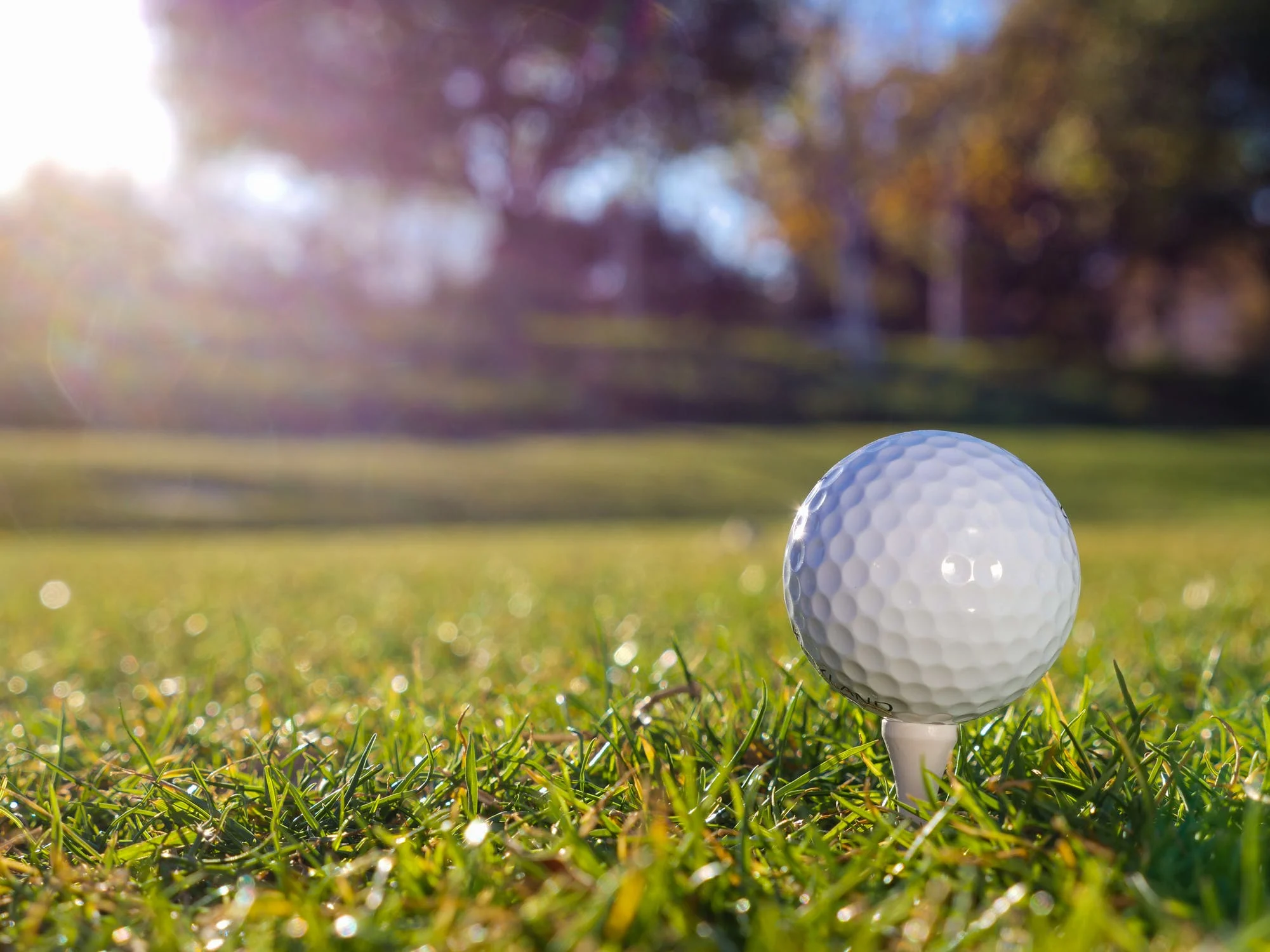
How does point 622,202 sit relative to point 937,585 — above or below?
above

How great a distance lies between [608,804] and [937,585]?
55cm

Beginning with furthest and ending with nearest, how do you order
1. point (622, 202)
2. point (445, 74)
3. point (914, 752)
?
point (622, 202) < point (445, 74) < point (914, 752)

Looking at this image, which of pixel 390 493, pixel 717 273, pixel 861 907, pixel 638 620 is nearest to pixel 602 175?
pixel 717 273

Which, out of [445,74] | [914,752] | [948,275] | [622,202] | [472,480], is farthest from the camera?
[948,275]

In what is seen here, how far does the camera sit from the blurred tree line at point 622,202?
60.8 feet

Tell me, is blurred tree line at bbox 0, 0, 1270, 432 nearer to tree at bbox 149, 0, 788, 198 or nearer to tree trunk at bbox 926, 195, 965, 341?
tree at bbox 149, 0, 788, 198

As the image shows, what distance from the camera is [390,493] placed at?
12.3 meters

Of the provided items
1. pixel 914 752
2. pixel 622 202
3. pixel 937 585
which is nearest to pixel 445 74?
pixel 622 202

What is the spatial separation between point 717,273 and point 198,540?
25549mm

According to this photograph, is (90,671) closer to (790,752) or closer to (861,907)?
(790,752)

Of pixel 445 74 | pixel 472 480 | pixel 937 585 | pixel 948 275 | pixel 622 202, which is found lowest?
pixel 472 480

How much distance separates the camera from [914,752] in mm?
1246

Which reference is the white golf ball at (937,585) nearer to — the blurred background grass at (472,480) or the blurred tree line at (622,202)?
the blurred background grass at (472,480)

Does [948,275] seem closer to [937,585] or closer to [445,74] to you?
[445,74]
